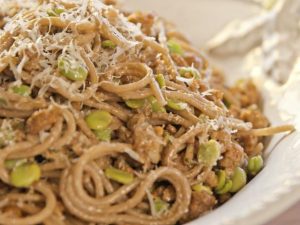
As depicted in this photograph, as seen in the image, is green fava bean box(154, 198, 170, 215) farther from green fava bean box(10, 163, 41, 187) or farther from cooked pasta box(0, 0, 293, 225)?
green fava bean box(10, 163, 41, 187)

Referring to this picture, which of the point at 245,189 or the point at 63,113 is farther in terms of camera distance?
the point at 245,189

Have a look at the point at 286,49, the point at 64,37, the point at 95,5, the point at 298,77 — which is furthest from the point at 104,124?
the point at 286,49

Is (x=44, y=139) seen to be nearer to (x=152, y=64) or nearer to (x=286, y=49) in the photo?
(x=152, y=64)

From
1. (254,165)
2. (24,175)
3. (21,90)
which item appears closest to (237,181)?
(254,165)

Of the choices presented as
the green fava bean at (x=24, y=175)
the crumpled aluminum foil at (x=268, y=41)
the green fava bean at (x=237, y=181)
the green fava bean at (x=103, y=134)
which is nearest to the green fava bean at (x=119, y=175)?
the green fava bean at (x=103, y=134)

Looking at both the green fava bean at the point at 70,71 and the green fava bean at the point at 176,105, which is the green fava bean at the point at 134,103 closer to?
the green fava bean at the point at 176,105

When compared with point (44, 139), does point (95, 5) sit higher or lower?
higher

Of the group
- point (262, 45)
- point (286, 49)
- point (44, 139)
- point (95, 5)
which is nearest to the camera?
point (44, 139)
